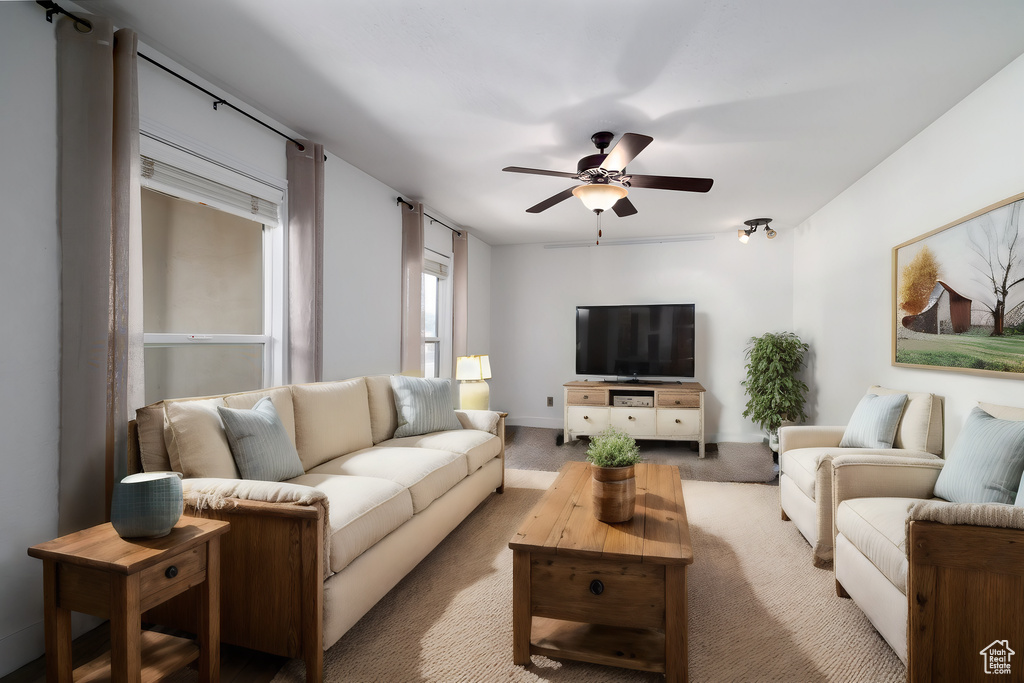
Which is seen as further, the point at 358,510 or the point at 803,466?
the point at 803,466

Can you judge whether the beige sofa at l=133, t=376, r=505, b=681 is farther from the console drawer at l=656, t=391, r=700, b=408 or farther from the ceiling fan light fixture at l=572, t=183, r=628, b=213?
the console drawer at l=656, t=391, r=700, b=408

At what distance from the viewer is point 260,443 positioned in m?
2.10

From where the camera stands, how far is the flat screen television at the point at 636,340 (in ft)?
18.2

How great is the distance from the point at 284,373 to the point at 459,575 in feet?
5.07

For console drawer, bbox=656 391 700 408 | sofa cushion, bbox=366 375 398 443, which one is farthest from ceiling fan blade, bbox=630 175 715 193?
console drawer, bbox=656 391 700 408

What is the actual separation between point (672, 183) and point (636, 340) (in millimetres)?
2940

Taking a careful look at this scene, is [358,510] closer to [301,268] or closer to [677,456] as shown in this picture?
[301,268]

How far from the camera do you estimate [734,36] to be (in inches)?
79.5

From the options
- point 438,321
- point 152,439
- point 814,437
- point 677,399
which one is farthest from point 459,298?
point 152,439

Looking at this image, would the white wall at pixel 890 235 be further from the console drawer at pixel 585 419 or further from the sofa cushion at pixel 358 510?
the sofa cushion at pixel 358 510

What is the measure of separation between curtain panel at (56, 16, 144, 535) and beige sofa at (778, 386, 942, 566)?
315cm

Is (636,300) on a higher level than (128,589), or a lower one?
higher

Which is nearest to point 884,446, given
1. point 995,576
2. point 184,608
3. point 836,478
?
point 836,478

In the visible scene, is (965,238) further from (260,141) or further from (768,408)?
(260,141)
